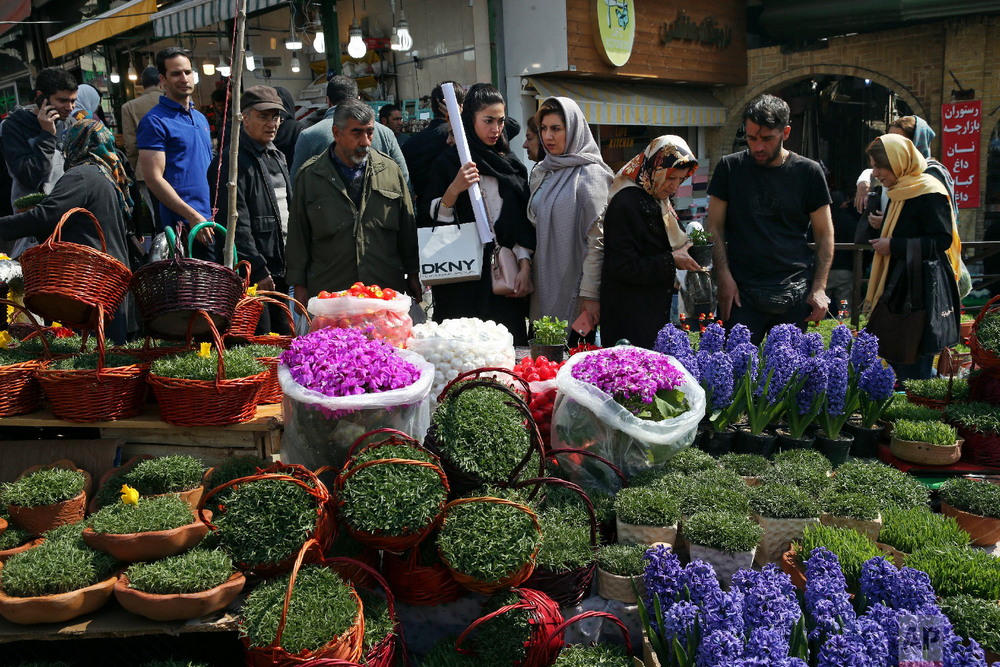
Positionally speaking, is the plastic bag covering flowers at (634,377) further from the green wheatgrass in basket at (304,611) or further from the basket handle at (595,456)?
the green wheatgrass in basket at (304,611)

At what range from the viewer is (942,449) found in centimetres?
278

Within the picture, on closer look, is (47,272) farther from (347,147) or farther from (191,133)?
(191,133)

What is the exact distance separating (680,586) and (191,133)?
12.3 ft

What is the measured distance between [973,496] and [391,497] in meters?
1.78

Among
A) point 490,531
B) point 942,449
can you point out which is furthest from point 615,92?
point 490,531

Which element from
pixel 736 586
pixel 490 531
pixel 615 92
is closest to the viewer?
pixel 736 586

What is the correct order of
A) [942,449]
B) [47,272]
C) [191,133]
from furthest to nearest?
1. [191,133]
2. [942,449]
3. [47,272]

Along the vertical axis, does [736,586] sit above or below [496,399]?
Result: below

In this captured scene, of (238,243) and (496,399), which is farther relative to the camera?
(238,243)

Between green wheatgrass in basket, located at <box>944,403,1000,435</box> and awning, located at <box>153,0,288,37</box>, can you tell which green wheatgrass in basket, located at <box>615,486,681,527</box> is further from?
awning, located at <box>153,0,288,37</box>

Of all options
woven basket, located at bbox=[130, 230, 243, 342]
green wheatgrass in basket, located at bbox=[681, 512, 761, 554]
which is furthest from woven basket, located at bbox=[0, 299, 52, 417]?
green wheatgrass in basket, located at bbox=[681, 512, 761, 554]

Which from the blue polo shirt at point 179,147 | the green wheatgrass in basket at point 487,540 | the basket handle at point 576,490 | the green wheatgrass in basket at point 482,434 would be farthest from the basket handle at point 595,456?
the blue polo shirt at point 179,147

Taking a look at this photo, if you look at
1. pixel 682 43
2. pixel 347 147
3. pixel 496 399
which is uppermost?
pixel 682 43

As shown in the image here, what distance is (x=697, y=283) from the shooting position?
6.56m
